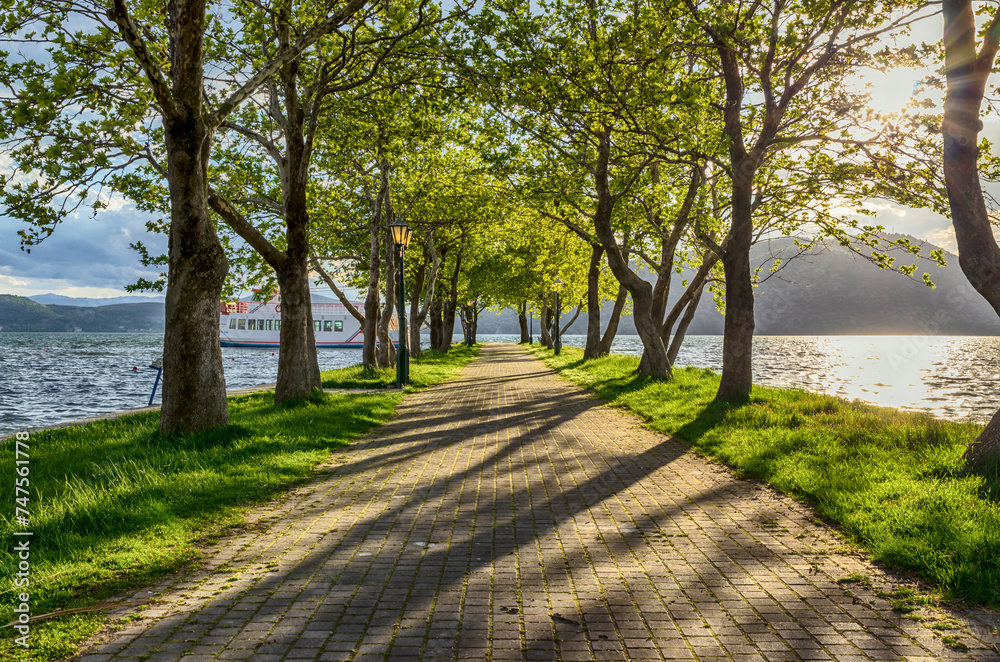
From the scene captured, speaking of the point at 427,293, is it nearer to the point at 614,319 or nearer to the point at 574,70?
the point at 614,319

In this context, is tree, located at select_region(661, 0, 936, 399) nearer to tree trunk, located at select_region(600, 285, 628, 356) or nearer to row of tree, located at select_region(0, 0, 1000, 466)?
row of tree, located at select_region(0, 0, 1000, 466)

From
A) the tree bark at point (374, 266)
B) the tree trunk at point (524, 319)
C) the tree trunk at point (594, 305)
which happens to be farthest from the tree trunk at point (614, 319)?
the tree trunk at point (524, 319)

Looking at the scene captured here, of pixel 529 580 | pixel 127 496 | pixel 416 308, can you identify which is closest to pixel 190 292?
pixel 127 496

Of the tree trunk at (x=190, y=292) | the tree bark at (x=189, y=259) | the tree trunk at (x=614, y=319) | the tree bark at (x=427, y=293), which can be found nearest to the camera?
the tree bark at (x=189, y=259)

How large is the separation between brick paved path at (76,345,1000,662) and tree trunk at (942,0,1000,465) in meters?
3.22

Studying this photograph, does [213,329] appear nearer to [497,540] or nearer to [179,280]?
[179,280]

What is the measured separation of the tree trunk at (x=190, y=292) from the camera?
826 centimetres

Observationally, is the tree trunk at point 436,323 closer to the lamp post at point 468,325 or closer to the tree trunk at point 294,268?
the lamp post at point 468,325

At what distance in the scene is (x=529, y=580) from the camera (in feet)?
13.7

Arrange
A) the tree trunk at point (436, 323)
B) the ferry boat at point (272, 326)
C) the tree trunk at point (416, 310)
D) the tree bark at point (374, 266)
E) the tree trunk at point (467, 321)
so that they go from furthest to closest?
the ferry boat at point (272, 326) < the tree trunk at point (467, 321) < the tree trunk at point (436, 323) < the tree trunk at point (416, 310) < the tree bark at point (374, 266)

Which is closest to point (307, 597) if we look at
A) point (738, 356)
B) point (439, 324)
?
point (738, 356)

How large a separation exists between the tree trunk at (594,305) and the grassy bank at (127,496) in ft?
55.6

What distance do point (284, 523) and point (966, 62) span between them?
8079 mm

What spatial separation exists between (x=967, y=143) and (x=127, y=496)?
882 cm
